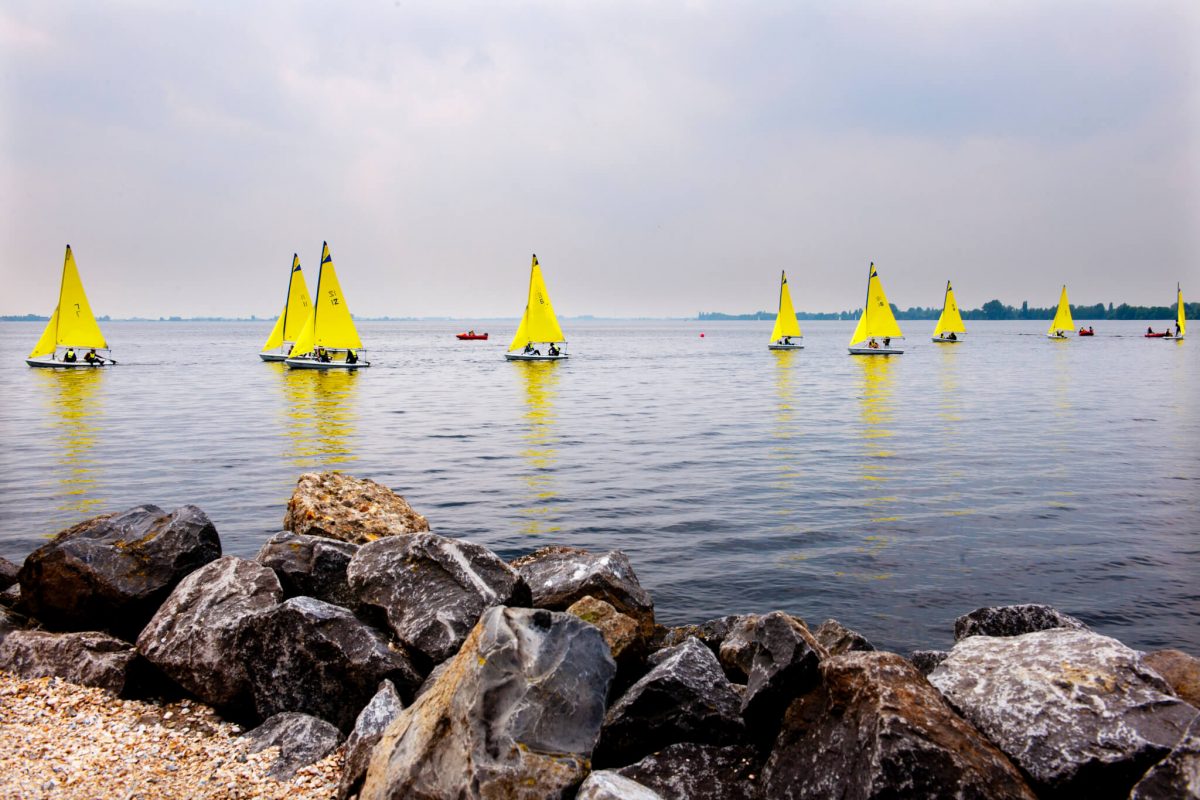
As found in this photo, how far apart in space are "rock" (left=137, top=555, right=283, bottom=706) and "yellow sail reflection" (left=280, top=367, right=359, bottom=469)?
14.6 m

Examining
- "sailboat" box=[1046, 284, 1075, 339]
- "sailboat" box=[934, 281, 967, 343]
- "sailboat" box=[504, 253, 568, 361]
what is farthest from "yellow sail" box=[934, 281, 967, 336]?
"sailboat" box=[504, 253, 568, 361]

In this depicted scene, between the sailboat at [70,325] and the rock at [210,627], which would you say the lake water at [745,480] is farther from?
the sailboat at [70,325]

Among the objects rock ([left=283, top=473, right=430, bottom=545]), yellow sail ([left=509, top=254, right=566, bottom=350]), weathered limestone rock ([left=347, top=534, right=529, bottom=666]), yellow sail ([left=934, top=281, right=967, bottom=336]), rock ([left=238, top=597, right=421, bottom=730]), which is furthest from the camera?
yellow sail ([left=934, top=281, right=967, bottom=336])

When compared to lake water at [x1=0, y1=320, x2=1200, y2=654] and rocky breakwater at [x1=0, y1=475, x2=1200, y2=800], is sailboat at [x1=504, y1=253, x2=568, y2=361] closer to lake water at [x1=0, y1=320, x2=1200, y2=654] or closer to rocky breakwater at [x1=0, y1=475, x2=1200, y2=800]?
lake water at [x1=0, y1=320, x2=1200, y2=654]

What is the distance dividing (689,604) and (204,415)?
30186 millimetres

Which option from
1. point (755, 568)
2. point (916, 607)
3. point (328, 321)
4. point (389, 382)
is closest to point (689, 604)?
point (755, 568)

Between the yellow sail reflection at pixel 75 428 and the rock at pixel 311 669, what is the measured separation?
12440 mm

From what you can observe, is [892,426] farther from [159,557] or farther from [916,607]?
[159,557]

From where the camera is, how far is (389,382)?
180ft

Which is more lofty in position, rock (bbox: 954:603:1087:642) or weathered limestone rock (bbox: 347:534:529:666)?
weathered limestone rock (bbox: 347:534:529:666)

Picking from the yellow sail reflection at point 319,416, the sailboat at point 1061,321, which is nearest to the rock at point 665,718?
the yellow sail reflection at point 319,416

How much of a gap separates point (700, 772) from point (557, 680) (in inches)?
45.5

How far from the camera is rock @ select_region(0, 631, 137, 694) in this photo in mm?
7137

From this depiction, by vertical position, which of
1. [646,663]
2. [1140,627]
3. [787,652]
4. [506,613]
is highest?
[506,613]
